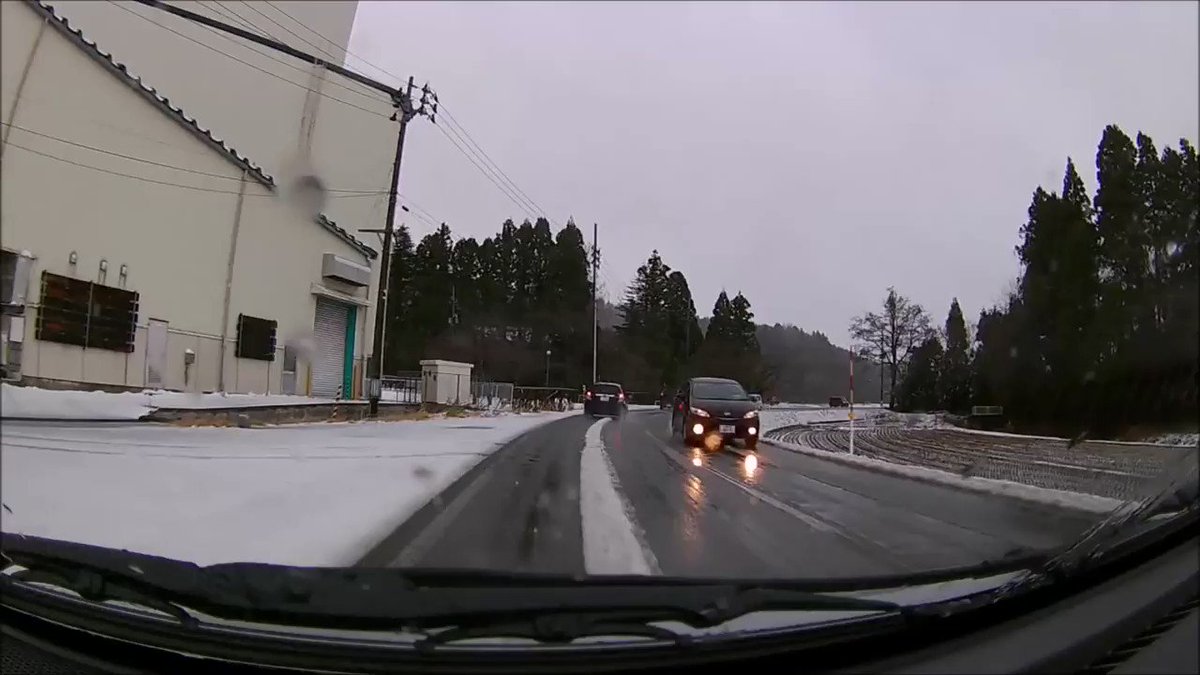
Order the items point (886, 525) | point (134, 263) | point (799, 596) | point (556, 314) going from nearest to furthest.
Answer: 1. point (799, 596)
2. point (134, 263)
3. point (886, 525)
4. point (556, 314)

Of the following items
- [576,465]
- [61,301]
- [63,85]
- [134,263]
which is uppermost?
[63,85]

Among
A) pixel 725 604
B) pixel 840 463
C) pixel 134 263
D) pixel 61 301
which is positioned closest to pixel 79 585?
pixel 61 301

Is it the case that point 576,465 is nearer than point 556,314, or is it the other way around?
point 556,314

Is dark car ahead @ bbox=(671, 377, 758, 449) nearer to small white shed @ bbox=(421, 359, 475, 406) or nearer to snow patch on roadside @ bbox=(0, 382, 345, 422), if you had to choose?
small white shed @ bbox=(421, 359, 475, 406)

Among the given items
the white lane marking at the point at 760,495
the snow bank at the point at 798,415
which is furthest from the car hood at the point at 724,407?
the white lane marking at the point at 760,495

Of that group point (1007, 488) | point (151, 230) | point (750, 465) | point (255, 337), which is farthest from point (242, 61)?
point (750, 465)

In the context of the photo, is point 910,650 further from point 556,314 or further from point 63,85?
point 63,85

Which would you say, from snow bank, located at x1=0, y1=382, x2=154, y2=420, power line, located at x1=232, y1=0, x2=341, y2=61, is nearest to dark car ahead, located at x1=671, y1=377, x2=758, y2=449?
power line, located at x1=232, y1=0, x2=341, y2=61
